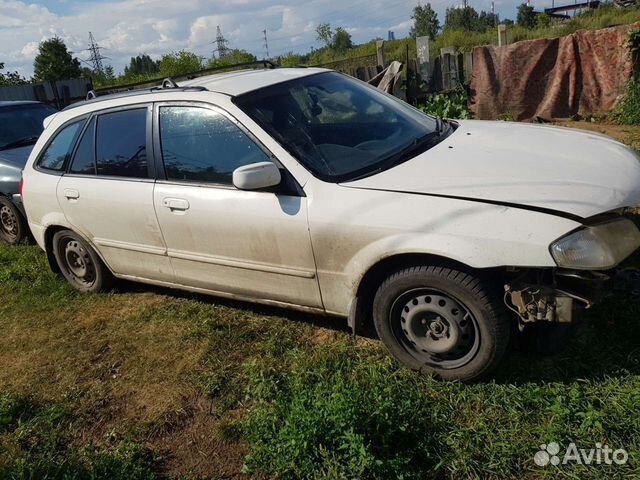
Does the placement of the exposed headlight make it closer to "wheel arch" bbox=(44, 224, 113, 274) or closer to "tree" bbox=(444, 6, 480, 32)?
"wheel arch" bbox=(44, 224, 113, 274)

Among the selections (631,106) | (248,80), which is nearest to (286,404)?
(248,80)

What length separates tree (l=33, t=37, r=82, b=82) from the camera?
54.1 m

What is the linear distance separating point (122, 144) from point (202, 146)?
35.2 inches

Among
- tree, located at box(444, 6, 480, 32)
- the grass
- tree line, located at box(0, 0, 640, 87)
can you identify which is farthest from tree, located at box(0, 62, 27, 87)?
tree, located at box(444, 6, 480, 32)

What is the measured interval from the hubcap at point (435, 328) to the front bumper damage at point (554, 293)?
10.9 inches

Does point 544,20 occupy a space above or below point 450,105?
above

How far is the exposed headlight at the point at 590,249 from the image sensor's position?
8.40 feet

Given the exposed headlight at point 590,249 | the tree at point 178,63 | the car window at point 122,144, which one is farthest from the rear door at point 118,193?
the tree at point 178,63

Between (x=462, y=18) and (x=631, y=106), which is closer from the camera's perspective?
(x=631, y=106)

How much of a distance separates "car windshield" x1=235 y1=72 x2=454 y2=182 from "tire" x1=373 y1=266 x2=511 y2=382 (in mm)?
744

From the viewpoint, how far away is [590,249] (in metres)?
2.59

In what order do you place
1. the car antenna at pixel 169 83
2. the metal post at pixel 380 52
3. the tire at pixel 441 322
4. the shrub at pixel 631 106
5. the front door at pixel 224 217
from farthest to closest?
the metal post at pixel 380 52 → the shrub at pixel 631 106 → the car antenna at pixel 169 83 → the front door at pixel 224 217 → the tire at pixel 441 322

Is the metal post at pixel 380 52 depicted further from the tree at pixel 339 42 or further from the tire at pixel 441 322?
the tree at pixel 339 42

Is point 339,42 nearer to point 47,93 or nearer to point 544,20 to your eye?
point 544,20
